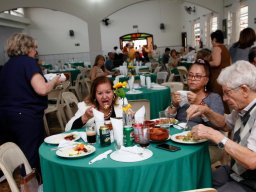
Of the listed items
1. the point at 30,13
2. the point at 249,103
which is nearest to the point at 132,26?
the point at 30,13

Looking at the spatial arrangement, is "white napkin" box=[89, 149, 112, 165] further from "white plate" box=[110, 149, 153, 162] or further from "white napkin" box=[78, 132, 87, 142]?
"white napkin" box=[78, 132, 87, 142]

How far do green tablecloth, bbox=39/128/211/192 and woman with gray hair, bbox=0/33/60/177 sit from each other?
123 centimetres

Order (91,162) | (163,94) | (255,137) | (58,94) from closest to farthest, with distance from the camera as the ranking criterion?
(255,137)
(91,162)
(163,94)
(58,94)

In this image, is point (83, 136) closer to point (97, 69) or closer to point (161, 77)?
point (97, 69)

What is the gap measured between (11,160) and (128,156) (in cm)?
87

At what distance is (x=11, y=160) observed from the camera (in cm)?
221

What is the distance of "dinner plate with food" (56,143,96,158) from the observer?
2035mm

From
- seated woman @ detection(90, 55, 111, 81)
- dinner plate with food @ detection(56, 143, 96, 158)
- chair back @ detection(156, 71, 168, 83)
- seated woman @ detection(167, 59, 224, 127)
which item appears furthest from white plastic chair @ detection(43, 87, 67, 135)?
dinner plate with food @ detection(56, 143, 96, 158)

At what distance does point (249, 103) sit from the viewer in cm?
198

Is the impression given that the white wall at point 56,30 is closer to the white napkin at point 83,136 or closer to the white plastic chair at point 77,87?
the white plastic chair at point 77,87

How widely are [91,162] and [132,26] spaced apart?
17.4 m

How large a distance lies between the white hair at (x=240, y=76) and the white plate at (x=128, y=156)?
676mm

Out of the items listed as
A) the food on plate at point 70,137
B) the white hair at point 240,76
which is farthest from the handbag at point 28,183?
the white hair at point 240,76

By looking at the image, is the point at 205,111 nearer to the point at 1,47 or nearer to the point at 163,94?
the point at 163,94
